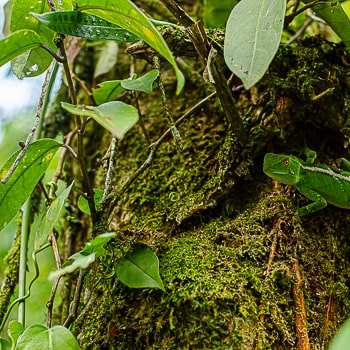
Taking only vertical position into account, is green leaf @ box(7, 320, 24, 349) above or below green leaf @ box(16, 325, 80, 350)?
below

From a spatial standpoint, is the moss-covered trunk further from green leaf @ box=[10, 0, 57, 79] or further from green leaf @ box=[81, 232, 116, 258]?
green leaf @ box=[10, 0, 57, 79]

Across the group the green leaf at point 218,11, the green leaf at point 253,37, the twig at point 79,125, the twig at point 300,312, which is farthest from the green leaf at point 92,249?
the green leaf at point 218,11

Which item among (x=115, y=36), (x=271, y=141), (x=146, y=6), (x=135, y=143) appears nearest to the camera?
(x=115, y=36)

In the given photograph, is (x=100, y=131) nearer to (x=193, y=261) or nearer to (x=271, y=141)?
(x=271, y=141)

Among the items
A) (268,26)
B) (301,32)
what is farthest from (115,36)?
(301,32)

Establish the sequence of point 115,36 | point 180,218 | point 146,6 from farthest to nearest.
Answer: point 146,6, point 180,218, point 115,36

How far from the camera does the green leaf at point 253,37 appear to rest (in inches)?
28.4

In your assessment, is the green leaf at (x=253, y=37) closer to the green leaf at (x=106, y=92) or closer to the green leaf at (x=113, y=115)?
the green leaf at (x=113, y=115)

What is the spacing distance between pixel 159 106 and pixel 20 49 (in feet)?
2.59

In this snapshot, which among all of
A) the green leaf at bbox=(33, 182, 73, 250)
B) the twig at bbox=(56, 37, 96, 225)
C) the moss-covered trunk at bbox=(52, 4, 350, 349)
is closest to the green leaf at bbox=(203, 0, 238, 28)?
the moss-covered trunk at bbox=(52, 4, 350, 349)

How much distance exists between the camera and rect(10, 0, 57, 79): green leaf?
0.94m

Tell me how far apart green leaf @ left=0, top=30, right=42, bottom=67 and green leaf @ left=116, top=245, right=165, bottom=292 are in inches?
18.4

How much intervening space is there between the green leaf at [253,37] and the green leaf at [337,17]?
27 cm

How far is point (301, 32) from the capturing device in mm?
1583
